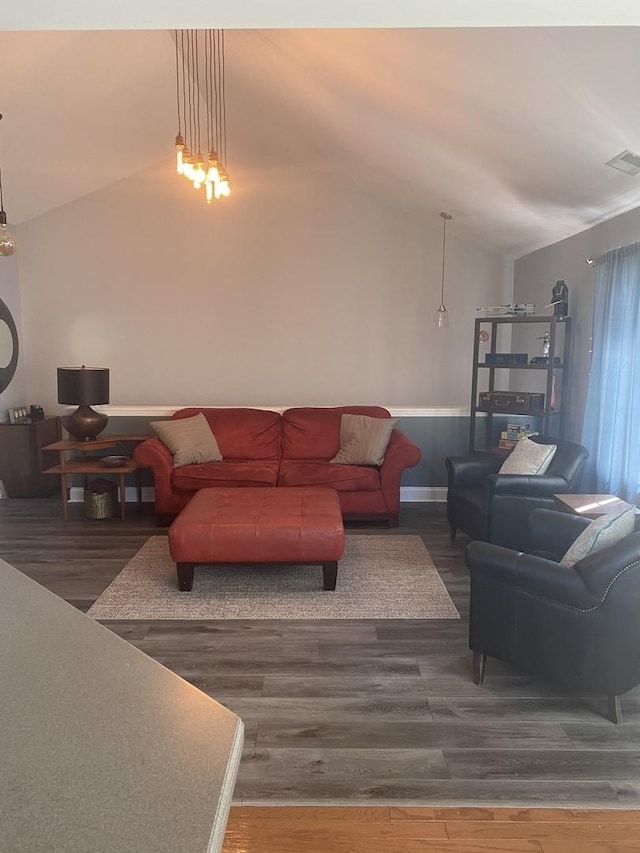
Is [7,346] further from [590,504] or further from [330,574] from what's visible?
[590,504]

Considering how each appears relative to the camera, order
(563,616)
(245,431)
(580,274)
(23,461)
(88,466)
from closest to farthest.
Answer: (563,616)
(580,274)
(88,466)
(245,431)
(23,461)

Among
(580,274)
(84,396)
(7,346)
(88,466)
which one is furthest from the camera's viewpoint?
(7,346)

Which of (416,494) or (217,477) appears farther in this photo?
(416,494)

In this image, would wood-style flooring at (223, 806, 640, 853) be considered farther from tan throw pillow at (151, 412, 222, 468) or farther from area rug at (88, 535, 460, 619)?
tan throw pillow at (151, 412, 222, 468)

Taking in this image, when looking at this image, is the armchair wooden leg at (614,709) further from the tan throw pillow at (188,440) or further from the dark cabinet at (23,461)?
the dark cabinet at (23,461)

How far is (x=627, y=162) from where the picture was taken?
310 centimetres

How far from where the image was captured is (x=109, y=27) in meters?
1.58

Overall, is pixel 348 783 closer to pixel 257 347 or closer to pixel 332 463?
pixel 332 463

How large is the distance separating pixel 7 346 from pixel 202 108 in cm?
293

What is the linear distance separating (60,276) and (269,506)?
3998 mm

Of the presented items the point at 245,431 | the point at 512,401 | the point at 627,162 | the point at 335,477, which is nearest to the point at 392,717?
the point at 335,477

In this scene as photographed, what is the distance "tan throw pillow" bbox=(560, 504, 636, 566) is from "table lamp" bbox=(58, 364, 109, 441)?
3.87m

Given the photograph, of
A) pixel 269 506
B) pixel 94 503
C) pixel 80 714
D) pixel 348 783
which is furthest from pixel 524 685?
pixel 94 503

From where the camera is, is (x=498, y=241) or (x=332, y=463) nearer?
(x=332, y=463)
